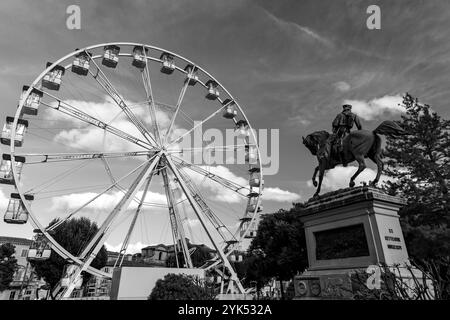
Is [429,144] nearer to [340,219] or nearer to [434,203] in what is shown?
[434,203]

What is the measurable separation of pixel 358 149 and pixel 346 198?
5.76ft

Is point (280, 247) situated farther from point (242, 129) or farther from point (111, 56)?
point (111, 56)

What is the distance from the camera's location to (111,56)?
22.2 metres

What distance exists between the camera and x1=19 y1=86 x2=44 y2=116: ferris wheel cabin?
1850cm

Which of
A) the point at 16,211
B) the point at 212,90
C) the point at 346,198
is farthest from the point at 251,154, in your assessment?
the point at 346,198

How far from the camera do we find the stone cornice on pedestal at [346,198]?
756cm

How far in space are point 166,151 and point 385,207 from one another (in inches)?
681

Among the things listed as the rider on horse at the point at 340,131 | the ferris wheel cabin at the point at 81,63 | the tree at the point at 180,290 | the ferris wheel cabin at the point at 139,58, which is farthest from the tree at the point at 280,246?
the ferris wheel cabin at the point at 81,63

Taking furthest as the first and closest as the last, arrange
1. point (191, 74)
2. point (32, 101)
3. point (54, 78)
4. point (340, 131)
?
point (191, 74) < point (54, 78) < point (32, 101) < point (340, 131)

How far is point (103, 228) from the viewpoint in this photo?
61.2 ft

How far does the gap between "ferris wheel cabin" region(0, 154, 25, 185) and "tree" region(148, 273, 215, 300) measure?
10.9 metres

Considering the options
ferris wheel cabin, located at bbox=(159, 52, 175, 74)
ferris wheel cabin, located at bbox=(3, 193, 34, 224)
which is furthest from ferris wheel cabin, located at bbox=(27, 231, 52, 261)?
ferris wheel cabin, located at bbox=(159, 52, 175, 74)

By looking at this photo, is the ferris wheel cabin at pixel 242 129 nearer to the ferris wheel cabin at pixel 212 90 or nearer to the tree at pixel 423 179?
the ferris wheel cabin at pixel 212 90
